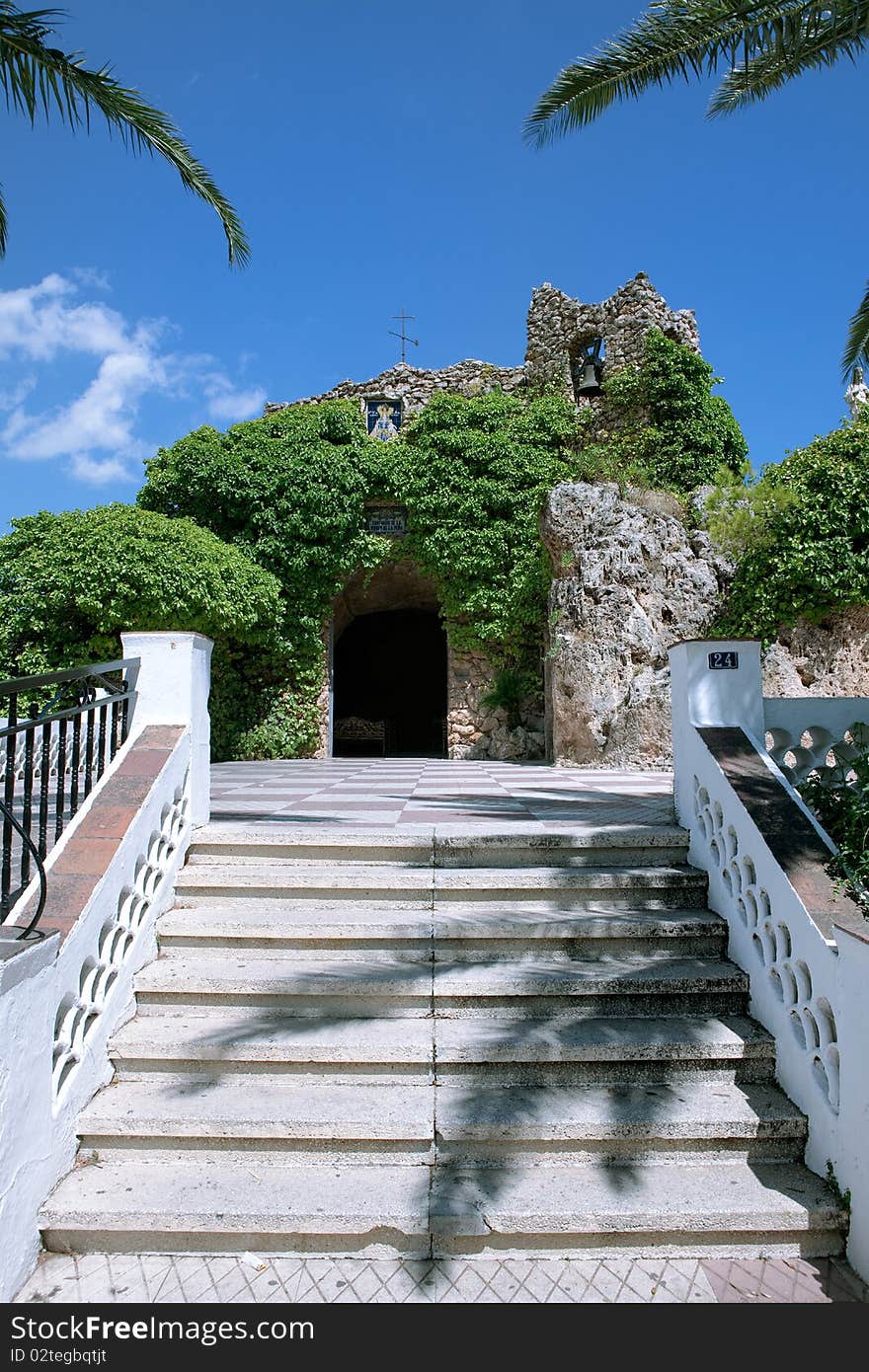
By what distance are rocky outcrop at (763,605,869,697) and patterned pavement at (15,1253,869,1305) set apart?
29.5 feet

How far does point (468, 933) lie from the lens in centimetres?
354

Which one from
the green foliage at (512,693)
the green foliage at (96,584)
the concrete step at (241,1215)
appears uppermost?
the green foliage at (96,584)

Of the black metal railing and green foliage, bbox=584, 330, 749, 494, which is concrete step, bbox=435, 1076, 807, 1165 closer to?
the black metal railing

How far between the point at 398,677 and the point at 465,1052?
18.5m

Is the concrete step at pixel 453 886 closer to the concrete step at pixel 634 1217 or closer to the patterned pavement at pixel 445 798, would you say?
the patterned pavement at pixel 445 798

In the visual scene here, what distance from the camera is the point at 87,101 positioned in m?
5.09

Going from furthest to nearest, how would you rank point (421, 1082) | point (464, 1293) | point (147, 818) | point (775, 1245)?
point (147, 818), point (421, 1082), point (775, 1245), point (464, 1293)

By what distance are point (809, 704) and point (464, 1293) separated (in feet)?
11.0

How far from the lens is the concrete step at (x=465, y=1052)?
302 centimetres

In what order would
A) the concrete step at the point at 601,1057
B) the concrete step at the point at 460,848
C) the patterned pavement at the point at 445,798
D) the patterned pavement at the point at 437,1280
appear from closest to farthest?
the patterned pavement at the point at 437,1280 → the concrete step at the point at 601,1057 → the concrete step at the point at 460,848 → the patterned pavement at the point at 445,798

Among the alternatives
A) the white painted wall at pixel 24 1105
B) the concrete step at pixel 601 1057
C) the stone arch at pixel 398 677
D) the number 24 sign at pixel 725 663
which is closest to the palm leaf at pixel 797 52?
the number 24 sign at pixel 725 663

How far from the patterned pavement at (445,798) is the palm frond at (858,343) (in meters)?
3.97

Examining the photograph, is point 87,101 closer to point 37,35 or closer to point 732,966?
point 37,35
